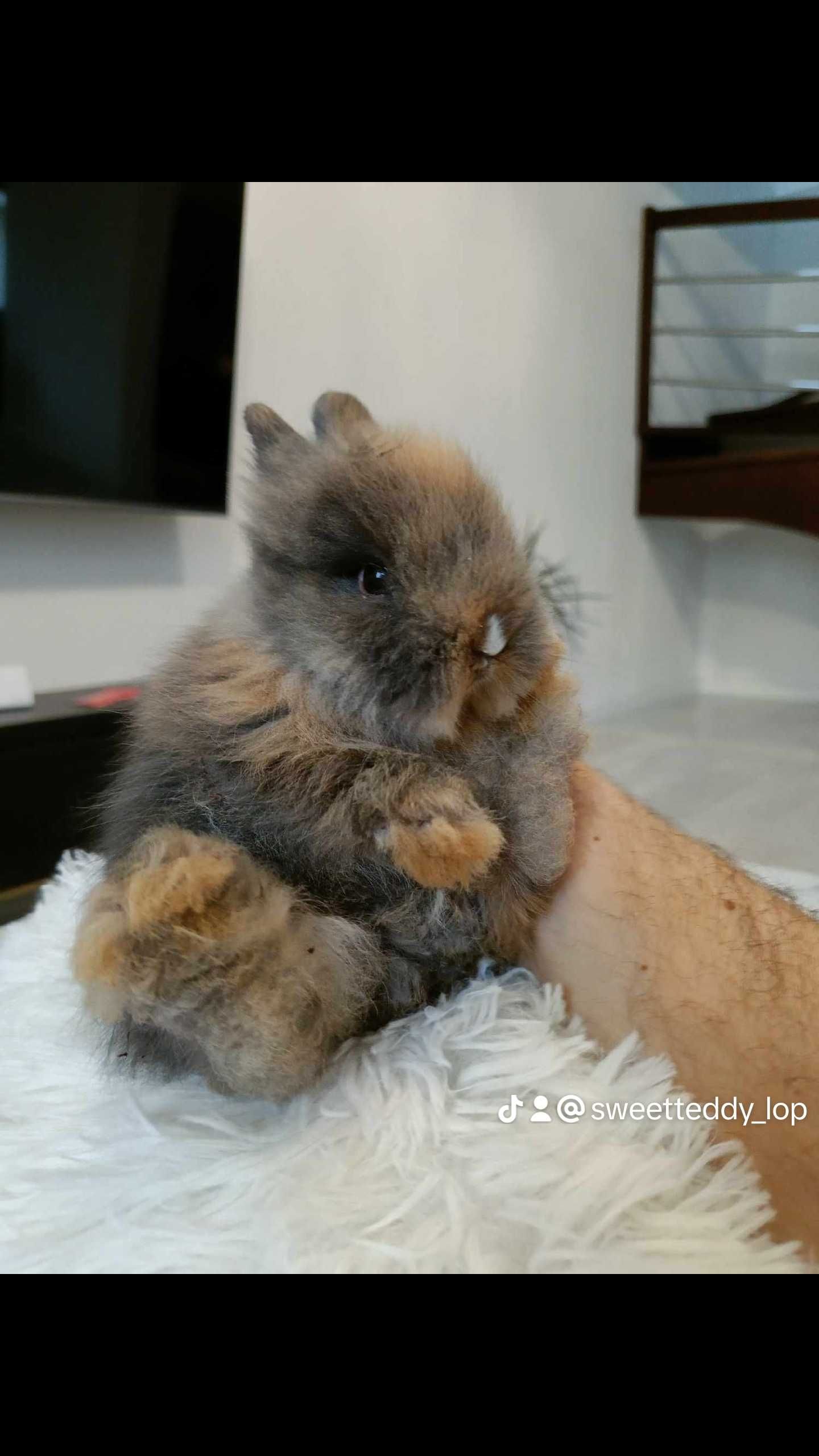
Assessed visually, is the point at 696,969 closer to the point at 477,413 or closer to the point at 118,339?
the point at 118,339

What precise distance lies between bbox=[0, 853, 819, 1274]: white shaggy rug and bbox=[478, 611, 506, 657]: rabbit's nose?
203 millimetres

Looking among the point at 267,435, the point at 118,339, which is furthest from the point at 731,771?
the point at 267,435

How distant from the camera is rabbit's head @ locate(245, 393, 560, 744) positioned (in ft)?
1.73

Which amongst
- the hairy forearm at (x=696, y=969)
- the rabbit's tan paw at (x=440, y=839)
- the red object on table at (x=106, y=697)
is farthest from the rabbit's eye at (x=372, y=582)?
the red object on table at (x=106, y=697)

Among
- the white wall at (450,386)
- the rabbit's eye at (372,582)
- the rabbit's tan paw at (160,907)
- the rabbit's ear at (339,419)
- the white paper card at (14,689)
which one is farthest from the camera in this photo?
the white wall at (450,386)

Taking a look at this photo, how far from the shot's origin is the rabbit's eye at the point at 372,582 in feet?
1.80

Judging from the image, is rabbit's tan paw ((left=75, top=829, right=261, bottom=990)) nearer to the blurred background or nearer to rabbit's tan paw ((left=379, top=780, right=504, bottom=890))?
rabbit's tan paw ((left=379, top=780, right=504, bottom=890))

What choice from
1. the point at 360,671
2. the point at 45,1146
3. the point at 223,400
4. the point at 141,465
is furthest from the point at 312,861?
the point at 223,400

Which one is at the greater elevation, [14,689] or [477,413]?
[477,413]

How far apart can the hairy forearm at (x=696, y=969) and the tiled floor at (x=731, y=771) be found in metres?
0.84

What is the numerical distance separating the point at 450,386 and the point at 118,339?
48.3 inches

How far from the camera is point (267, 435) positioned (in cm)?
64

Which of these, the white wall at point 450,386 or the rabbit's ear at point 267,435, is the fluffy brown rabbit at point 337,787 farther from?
the white wall at point 450,386
